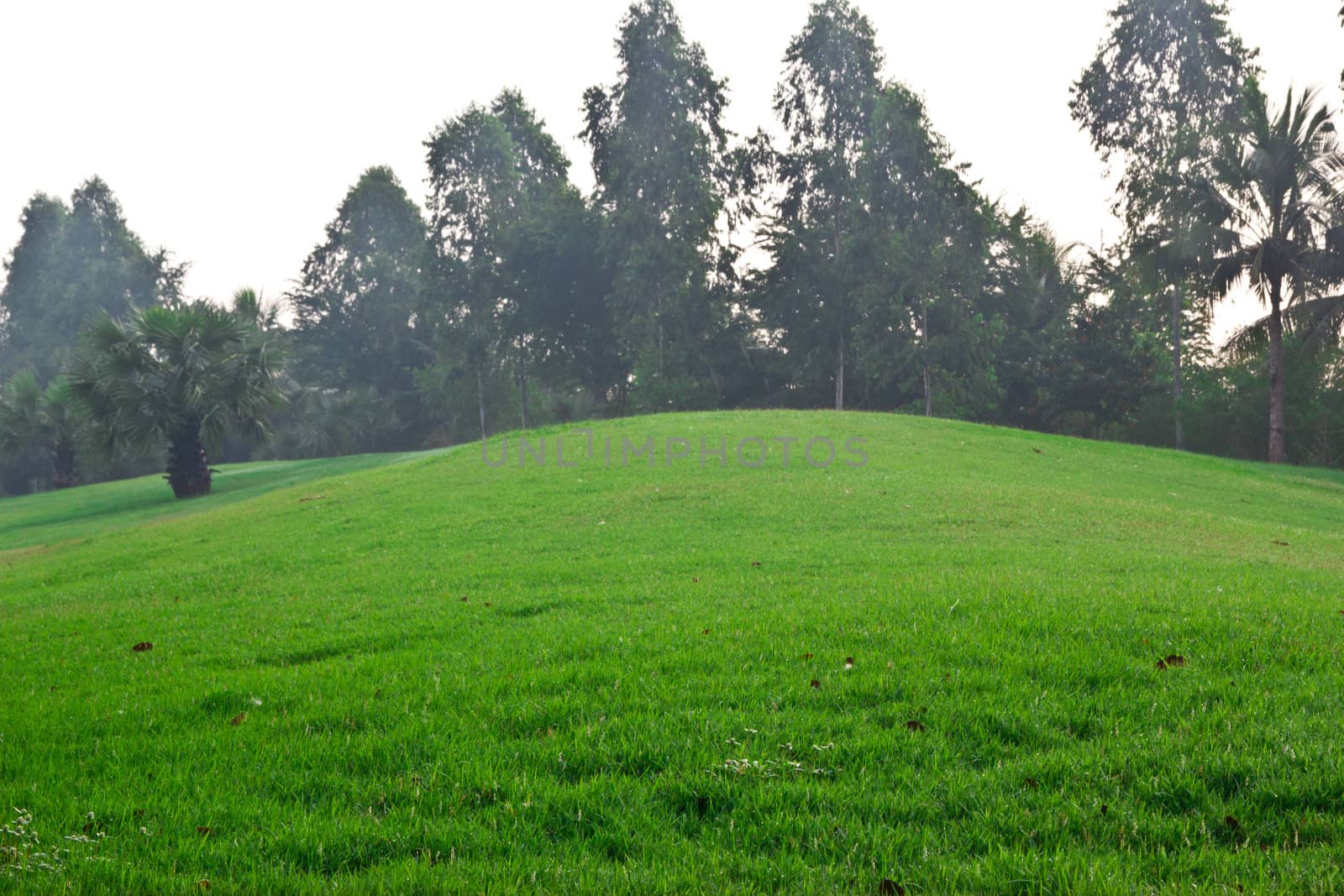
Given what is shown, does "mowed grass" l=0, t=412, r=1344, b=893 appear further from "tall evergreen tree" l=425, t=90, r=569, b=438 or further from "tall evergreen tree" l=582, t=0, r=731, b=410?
"tall evergreen tree" l=425, t=90, r=569, b=438

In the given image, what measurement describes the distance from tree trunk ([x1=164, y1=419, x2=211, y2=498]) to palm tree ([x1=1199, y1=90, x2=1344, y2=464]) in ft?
118

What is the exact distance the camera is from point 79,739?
424 centimetres

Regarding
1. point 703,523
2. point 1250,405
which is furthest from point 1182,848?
point 1250,405

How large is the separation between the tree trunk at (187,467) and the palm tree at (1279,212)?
3603cm

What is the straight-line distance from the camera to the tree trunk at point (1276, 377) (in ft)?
90.2

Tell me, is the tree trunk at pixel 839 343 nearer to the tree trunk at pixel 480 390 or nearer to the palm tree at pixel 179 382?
the tree trunk at pixel 480 390

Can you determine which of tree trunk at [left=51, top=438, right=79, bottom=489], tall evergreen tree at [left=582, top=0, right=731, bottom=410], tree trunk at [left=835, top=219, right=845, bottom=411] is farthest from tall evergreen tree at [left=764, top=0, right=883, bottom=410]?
tree trunk at [left=51, top=438, right=79, bottom=489]

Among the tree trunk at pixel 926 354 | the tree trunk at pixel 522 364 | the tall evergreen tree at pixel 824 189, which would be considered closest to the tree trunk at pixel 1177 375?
the tree trunk at pixel 926 354

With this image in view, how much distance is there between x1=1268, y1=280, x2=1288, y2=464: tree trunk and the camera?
27484 millimetres

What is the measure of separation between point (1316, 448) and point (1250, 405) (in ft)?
8.85

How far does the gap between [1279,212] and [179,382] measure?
1474 inches

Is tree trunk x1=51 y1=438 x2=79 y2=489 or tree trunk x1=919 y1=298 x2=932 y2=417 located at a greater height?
tree trunk x1=919 y1=298 x2=932 y2=417

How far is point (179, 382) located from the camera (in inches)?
1023

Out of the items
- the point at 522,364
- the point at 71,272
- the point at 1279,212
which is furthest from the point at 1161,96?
the point at 71,272
